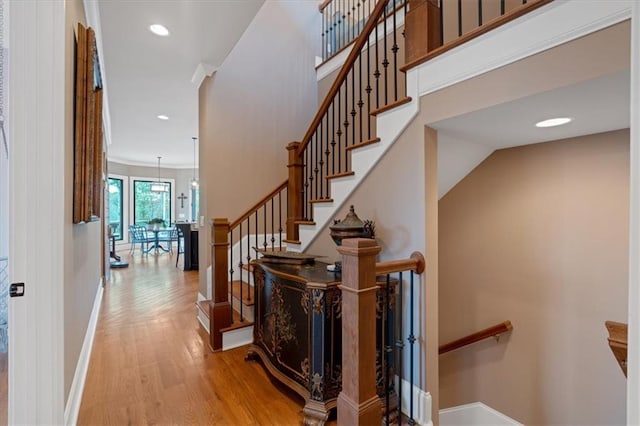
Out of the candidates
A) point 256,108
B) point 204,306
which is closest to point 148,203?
point 256,108

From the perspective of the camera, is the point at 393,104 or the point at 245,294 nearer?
the point at 393,104

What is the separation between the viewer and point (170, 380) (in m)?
2.14

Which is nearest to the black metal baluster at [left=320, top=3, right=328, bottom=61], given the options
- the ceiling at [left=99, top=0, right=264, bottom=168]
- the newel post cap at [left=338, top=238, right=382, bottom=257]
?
the ceiling at [left=99, top=0, right=264, bottom=168]

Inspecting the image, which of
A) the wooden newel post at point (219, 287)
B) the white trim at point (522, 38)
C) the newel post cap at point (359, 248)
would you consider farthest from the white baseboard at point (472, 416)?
the white trim at point (522, 38)

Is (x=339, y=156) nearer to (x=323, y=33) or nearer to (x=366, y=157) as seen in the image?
(x=366, y=157)

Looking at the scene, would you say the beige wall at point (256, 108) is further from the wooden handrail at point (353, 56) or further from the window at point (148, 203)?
the window at point (148, 203)

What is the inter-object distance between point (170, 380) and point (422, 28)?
2819mm

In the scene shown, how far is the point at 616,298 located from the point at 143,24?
4.12 m

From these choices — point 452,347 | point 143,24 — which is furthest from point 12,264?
point 452,347

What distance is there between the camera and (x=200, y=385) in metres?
2.09

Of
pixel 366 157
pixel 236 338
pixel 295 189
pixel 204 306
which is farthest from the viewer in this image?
pixel 204 306

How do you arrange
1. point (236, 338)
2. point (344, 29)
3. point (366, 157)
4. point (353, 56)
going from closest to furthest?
point (366, 157), point (353, 56), point (236, 338), point (344, 29)

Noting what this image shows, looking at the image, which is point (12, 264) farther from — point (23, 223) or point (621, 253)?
point (621, 253)

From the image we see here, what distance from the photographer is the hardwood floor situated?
178 centimetres
